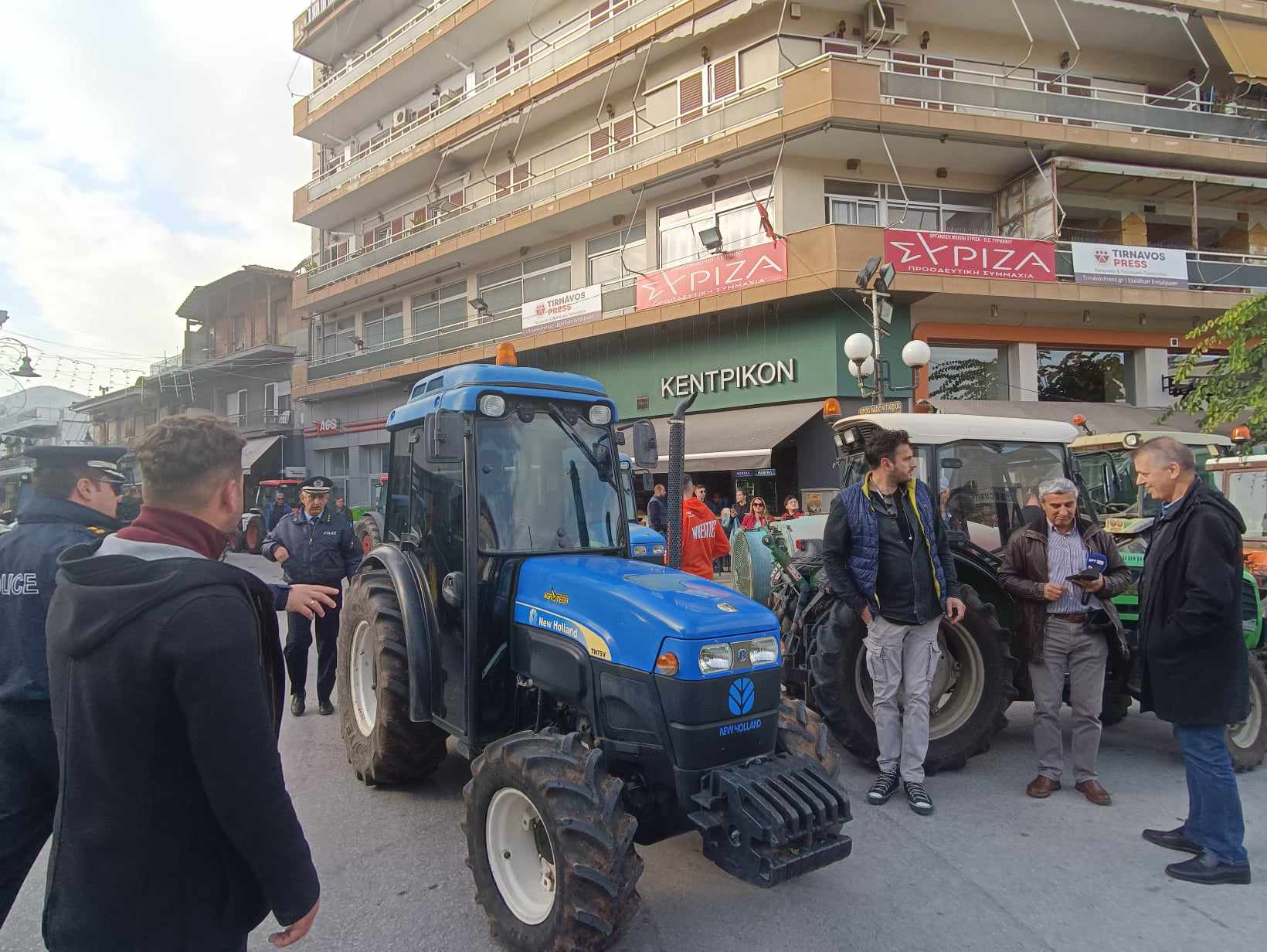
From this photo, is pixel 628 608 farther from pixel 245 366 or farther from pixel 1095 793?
pixel 245 366

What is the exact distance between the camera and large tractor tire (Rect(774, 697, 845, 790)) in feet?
10.6

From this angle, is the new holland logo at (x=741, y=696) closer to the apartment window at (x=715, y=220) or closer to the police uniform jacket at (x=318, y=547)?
the police uniform jacket at (x=318, y=547)

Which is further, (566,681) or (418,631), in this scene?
(418,631)

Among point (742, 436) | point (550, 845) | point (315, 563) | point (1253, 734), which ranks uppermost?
point (742, 436)

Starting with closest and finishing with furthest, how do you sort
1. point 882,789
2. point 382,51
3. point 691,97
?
point 882,789
point 691,97
point 382,51

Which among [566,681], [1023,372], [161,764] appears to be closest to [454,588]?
[566,681]

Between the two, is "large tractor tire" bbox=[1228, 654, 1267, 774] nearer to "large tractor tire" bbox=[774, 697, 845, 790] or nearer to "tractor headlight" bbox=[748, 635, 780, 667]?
"large tractor tire" bbox=[774, 697, 845, 790]

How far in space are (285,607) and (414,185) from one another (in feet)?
86.4

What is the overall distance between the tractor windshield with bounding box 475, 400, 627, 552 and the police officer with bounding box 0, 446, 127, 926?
1.60m

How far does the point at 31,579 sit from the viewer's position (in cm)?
288

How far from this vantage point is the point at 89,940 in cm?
156

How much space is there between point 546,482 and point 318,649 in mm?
3609

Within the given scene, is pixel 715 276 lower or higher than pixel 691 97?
lower

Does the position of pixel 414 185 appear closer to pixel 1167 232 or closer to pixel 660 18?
pixel 660 18
